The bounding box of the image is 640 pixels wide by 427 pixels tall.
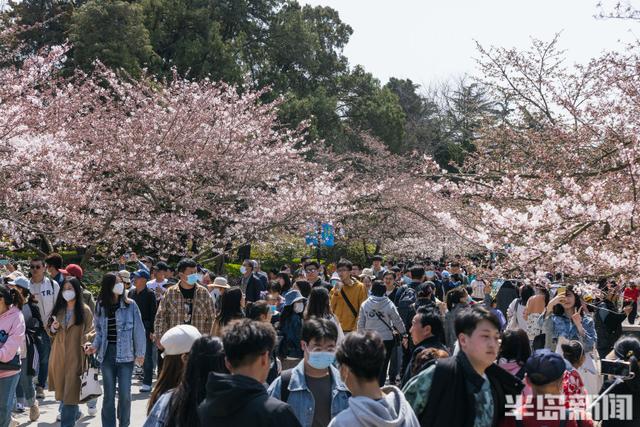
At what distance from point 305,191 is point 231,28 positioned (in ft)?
49.2

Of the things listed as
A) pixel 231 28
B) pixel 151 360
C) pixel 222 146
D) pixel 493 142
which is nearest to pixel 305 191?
pixel 222 146

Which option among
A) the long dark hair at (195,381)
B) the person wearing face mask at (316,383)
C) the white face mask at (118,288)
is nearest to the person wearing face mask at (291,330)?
the white face mask at (118,288)

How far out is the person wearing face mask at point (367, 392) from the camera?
310cm

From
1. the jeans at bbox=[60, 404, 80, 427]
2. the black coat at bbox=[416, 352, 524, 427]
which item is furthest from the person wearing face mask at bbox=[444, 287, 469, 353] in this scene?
the black coat at bbox=[416, 352, 524, 427]

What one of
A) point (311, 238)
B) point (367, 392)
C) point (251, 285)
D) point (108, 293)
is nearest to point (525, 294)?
point (251, 285)

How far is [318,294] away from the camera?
6.95m

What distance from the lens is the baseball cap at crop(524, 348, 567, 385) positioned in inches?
152

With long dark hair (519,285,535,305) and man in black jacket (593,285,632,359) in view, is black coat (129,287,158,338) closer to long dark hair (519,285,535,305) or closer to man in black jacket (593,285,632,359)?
long dark hair (519,285,535,305)

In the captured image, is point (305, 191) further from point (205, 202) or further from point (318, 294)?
point (318, 294)

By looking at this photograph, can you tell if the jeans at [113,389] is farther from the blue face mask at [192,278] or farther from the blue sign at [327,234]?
the blue sign at [327,234]

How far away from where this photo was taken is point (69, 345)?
7.22 metres

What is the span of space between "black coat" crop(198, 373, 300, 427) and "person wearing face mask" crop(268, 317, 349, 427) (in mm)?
1028

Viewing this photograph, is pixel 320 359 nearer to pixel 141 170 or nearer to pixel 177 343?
pixel 177 343

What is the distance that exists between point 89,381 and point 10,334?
911mm
